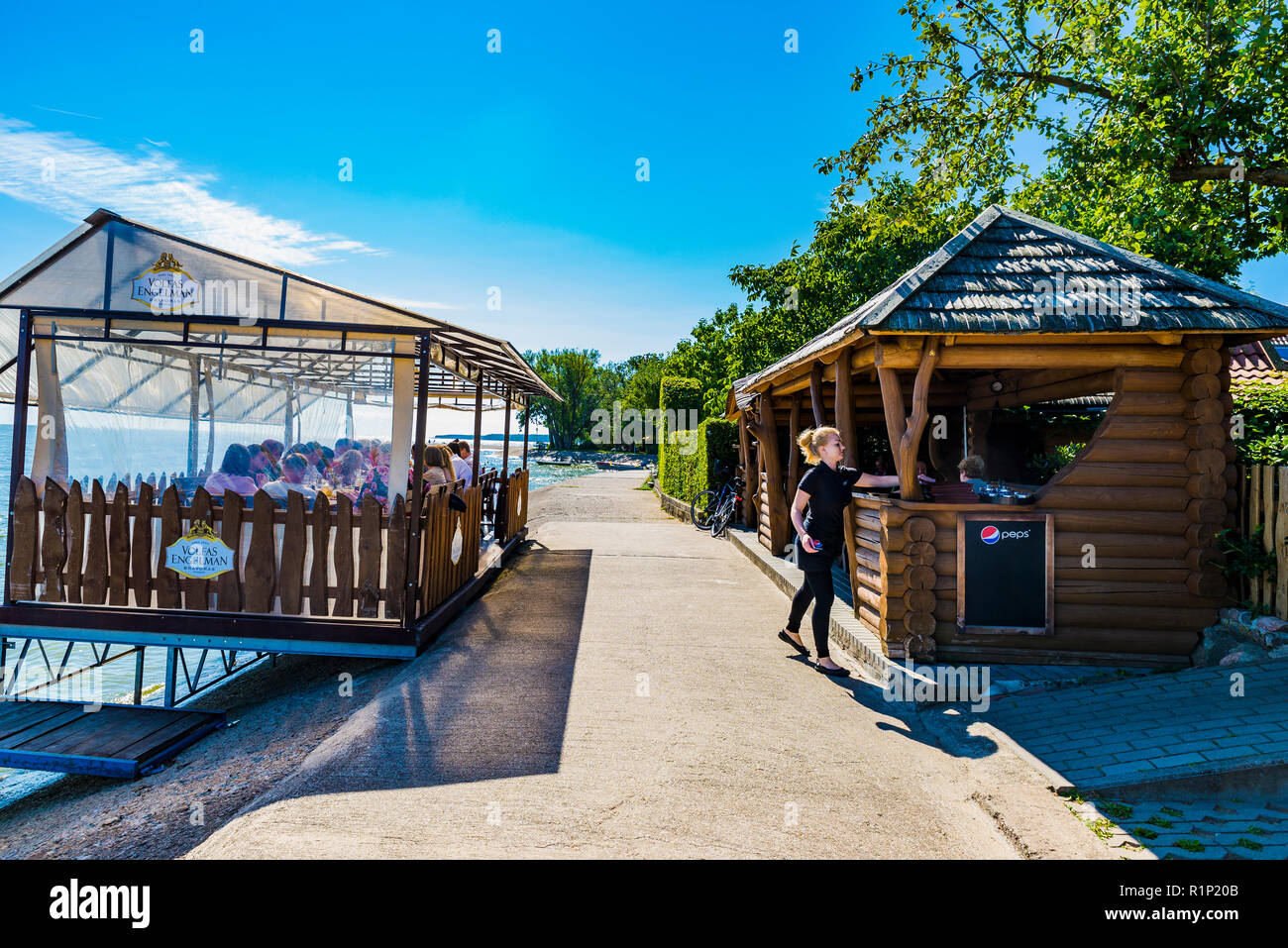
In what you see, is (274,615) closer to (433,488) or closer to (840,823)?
(433,488)

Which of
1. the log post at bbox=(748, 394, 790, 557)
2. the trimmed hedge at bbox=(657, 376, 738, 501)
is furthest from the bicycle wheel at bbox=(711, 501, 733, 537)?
the log post at bbox=(748, 394, 790, 557)

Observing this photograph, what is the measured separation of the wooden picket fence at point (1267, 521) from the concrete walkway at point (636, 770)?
10.0 ft

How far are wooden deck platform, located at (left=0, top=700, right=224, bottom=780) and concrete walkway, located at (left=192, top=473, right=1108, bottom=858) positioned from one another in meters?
1.59

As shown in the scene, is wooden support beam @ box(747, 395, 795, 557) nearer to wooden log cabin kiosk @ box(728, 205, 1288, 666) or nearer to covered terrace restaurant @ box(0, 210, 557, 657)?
wooden log cabin kiosk @ box(728, 205, 1288, 666)

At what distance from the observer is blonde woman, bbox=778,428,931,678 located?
5.66 m

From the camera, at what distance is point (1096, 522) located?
18.6 ft

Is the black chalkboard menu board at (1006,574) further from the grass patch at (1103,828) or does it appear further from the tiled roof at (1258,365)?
the tiled roof at (1258,365)

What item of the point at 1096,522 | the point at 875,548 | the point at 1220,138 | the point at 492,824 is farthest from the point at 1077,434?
the point at 492,824

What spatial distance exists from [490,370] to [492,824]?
7.93m

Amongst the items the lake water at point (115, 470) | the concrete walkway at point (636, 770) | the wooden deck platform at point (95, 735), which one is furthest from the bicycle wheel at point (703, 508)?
the wooden deck platform at point (95, 735)

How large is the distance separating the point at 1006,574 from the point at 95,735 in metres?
7.30

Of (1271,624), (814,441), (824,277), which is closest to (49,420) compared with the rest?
(814,441)

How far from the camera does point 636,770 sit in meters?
3.81

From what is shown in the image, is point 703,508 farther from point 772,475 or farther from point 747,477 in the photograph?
point 772,475
